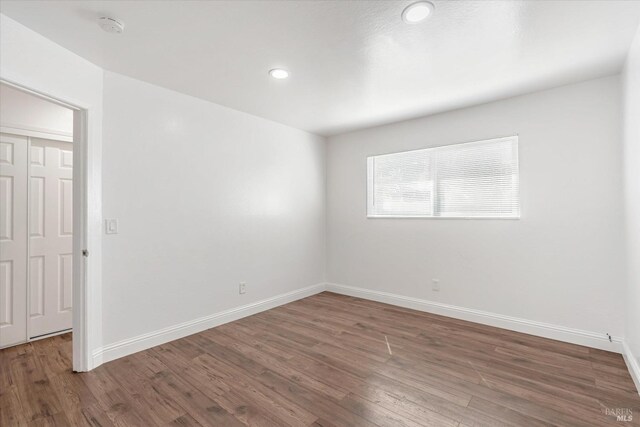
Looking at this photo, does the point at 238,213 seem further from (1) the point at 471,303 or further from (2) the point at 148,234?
(1) the point at 471,303

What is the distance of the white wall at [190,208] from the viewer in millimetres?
2662

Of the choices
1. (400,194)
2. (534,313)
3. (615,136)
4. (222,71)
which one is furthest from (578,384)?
(222,71)

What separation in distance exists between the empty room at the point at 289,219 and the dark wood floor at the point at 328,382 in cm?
2

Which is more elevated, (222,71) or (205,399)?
(222,71)

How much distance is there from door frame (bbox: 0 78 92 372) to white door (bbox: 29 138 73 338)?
1.12 metres

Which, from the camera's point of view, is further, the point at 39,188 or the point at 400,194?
the point at 400,194

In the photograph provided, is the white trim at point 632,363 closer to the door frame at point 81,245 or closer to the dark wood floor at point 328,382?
the dark wood floor at point 328,382

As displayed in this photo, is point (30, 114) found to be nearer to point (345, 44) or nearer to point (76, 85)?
point (76, 85)

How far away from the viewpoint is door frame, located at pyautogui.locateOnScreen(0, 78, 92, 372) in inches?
93.4

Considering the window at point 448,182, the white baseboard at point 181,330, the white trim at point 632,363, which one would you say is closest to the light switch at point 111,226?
the white baseboard at point 181,330

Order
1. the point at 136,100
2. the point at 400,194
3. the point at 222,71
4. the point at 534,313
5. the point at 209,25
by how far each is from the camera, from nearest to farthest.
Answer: the point at 209,25 < the point at 222,71 < the point at 136,100 < the point at 534,313 < the point at 400,194

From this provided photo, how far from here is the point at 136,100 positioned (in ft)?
9.04

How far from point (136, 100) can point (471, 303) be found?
13.6ft

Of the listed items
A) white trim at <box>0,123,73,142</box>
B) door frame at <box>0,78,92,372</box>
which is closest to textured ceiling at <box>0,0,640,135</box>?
door frame at <box>0,78,92,372</box>
